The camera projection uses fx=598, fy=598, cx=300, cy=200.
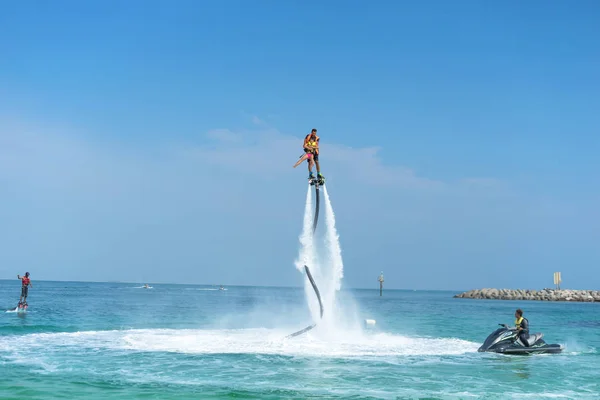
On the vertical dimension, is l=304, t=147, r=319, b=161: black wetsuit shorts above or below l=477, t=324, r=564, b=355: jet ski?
above

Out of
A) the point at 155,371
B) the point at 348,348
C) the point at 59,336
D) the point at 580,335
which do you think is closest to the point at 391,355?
the point at 348,348

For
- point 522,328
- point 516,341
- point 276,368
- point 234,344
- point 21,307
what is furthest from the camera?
point 21,307

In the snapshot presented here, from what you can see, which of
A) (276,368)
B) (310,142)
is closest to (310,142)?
(310,142)

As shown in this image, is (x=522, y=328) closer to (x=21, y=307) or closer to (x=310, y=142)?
(x=310, y=142)

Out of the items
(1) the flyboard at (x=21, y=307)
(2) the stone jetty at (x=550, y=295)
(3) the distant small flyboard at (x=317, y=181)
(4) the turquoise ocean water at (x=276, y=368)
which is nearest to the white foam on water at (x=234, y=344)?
(4) the turquoise ocean water at (x=276, y=368)

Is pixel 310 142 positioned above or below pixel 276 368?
above

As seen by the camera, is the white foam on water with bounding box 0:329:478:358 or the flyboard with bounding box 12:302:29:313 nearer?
the white foam on water with bounding box 0:329:478:358

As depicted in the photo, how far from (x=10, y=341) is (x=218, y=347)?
974 centimetres

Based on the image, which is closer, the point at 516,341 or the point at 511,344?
the point at 511,344

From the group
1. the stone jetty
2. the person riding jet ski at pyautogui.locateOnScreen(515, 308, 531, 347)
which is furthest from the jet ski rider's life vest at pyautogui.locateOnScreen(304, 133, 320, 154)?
the stone jetty

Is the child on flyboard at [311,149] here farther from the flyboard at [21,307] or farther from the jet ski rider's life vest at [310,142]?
the flyboard at [21,307]

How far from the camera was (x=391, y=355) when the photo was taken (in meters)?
24.6

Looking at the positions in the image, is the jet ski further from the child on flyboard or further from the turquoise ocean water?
the child on flyboard

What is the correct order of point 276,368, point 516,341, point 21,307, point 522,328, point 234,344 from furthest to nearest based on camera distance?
point 21,307
point 234,344
point 516,341
point 522,328
point 276,368
